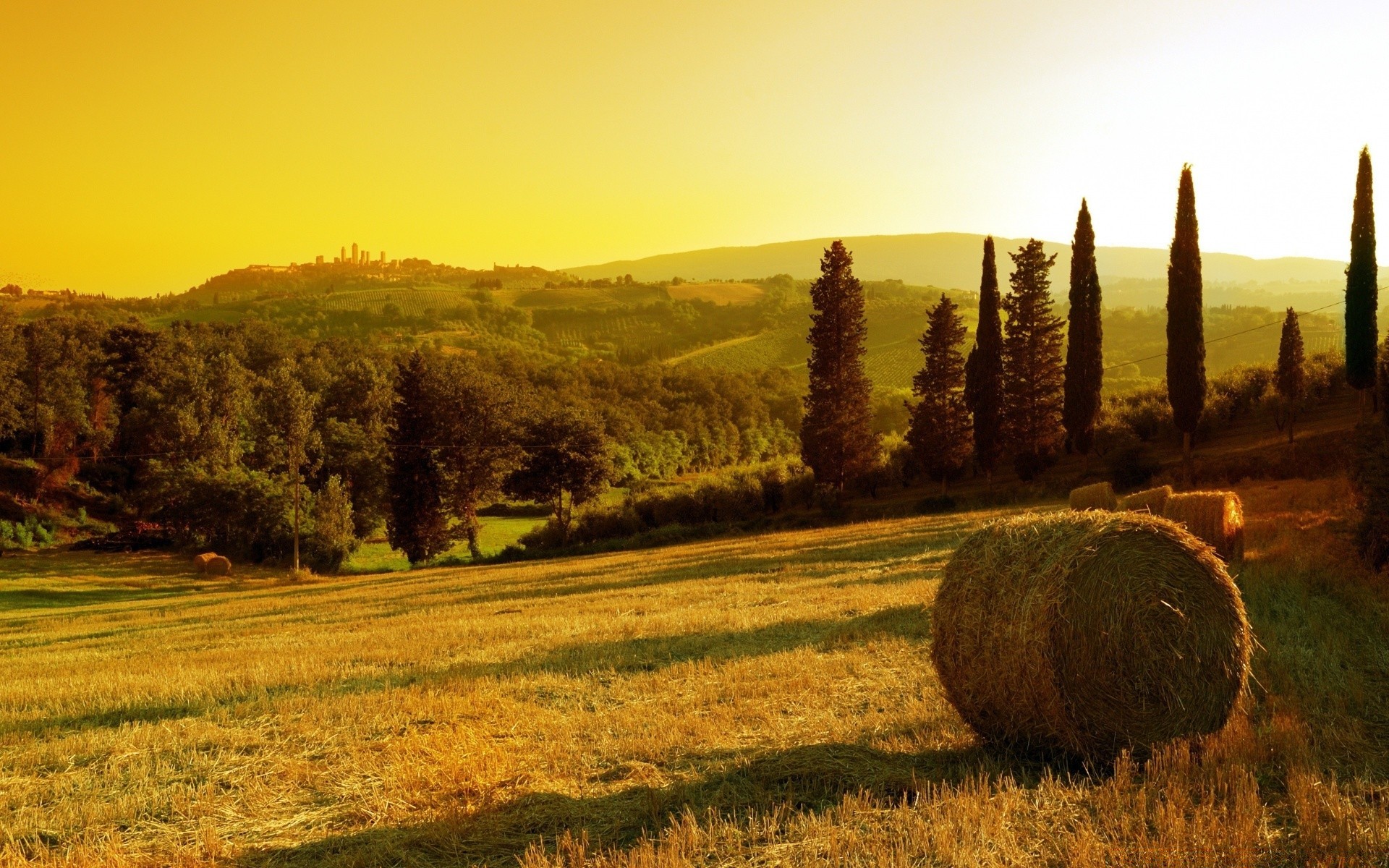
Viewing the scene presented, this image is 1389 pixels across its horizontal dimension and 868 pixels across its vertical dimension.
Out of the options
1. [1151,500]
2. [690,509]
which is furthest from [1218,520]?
[690,509]

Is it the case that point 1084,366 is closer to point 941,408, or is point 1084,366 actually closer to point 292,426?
point 941,408

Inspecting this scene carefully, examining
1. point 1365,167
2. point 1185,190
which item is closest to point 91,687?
point 1185,190

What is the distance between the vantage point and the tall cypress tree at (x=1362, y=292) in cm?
3838

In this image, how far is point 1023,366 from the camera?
46.8 meters

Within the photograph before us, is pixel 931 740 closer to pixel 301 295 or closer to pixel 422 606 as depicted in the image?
pixel 422 606

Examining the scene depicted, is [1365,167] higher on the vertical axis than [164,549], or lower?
higher

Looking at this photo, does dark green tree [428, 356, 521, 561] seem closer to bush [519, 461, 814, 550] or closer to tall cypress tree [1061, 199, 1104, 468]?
bush [519, 461, 814, 550]

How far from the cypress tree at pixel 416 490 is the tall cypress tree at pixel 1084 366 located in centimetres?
3719

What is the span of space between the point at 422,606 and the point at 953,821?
65.3ft

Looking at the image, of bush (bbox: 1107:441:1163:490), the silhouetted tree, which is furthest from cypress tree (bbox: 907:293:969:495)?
bush (bbox: 1107:441:1163:490)

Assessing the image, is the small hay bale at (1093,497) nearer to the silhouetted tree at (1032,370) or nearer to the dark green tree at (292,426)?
the silhouetted tree at (1032,370)

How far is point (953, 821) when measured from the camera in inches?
223

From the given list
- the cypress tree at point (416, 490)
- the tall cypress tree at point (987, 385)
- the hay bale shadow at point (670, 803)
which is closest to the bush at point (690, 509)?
the cypress tree at point (416, 490)

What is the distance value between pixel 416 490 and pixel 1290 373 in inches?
1879
